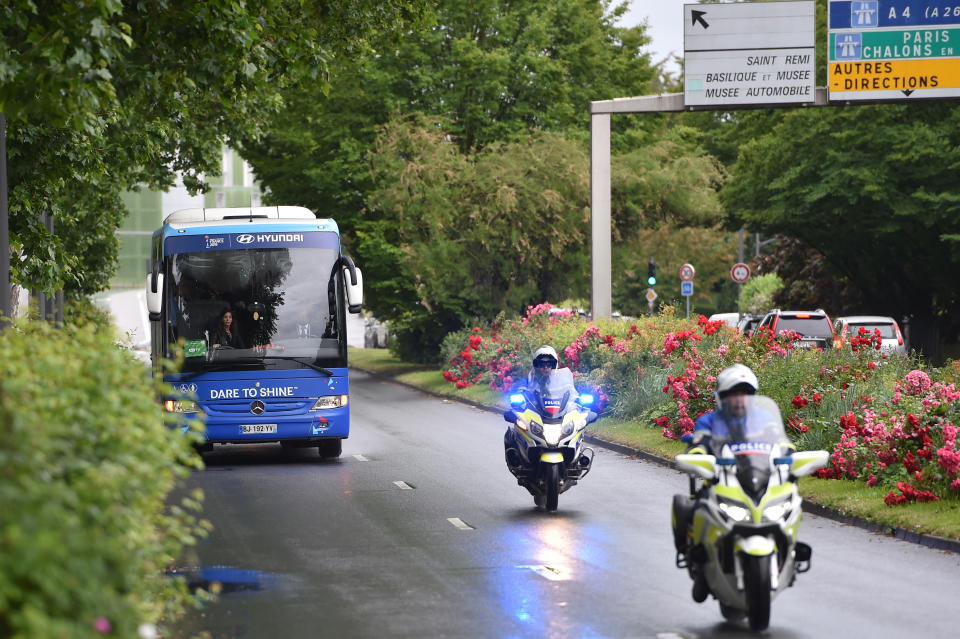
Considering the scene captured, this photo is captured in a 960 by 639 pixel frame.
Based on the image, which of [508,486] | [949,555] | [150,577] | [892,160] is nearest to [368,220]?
[892,160]

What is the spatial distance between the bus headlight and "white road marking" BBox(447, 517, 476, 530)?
208 inches

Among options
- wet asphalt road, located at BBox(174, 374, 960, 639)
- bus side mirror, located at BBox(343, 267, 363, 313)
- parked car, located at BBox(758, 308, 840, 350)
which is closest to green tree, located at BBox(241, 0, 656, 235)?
parked car, located at BBox(758, 308, 840, 350)

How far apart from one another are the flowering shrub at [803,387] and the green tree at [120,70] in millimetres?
6707

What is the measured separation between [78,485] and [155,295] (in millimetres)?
12856

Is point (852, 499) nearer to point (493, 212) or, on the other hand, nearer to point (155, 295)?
point (155, 295)

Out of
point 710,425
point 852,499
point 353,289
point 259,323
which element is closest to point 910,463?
point 852,499

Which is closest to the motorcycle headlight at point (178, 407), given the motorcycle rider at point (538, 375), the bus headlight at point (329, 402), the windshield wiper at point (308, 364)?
the windshield wiper at point (308, 364)

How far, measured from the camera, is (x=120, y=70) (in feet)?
45.1

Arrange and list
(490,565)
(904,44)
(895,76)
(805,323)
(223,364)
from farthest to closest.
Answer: (805,323)
(895,76)
(904,44)
(223,364)
(490,565)

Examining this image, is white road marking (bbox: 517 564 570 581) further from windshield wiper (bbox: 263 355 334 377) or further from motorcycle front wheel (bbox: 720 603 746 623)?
windshield wiper (bbox: 263 355 334 377)

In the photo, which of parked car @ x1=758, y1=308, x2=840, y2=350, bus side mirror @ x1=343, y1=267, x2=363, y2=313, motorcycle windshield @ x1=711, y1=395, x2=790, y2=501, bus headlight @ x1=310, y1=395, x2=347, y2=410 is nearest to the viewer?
motorcycle windshield @ x1=711, y1=395, x2=790, y2=501

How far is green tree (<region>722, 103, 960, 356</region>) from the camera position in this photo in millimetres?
35031

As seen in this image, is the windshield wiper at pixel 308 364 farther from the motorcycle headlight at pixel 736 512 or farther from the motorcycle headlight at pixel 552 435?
the motorcycle headlight at pixel 736 512

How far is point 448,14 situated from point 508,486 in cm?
2709
